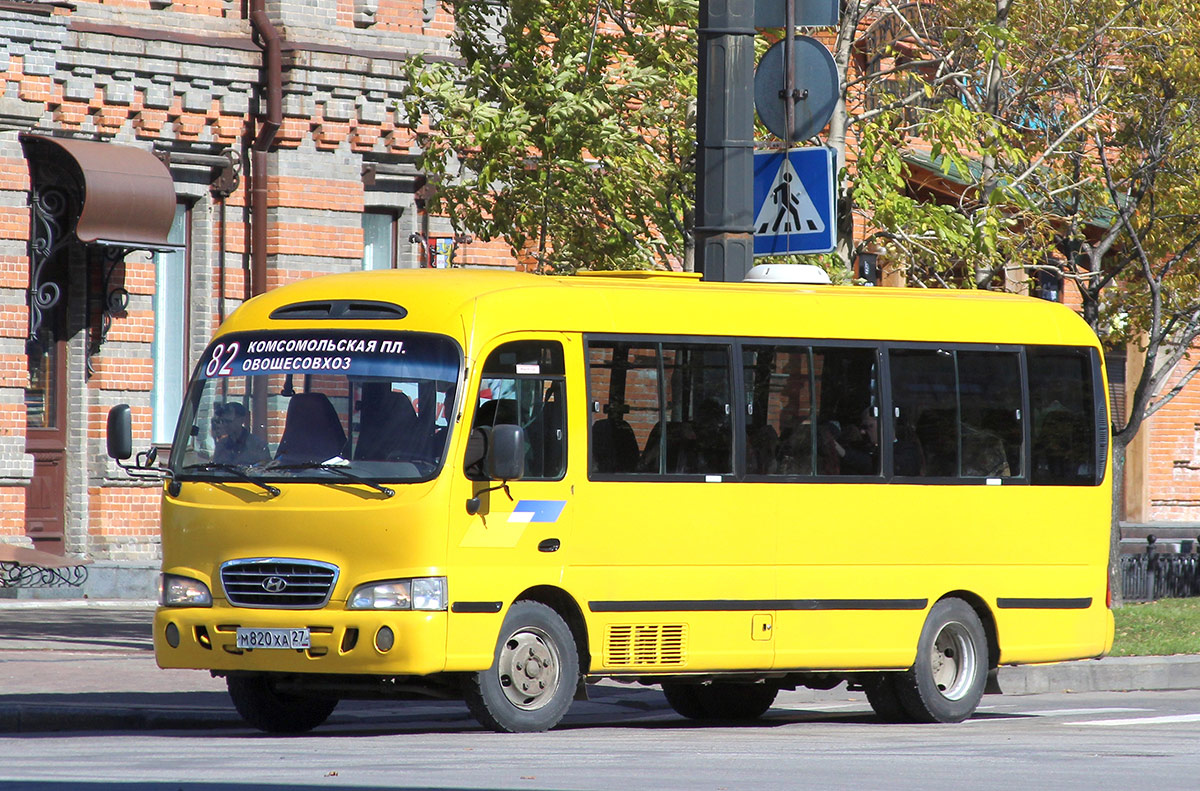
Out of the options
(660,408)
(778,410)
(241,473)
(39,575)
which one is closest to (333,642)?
(241,473)

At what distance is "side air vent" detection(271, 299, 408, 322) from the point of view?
12.3 metres

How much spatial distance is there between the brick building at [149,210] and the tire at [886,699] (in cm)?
1068

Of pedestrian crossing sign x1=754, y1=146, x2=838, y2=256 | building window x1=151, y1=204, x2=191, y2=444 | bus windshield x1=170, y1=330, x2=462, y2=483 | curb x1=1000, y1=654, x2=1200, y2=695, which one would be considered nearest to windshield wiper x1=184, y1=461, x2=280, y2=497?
bus windshield x1=170, y1=330, x2=462, y2=483

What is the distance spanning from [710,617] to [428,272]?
2.58 meters

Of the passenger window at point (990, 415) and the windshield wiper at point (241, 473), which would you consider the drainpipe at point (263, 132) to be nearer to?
the passenger window at point (990, 415)

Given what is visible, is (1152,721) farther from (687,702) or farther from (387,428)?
(387,428)

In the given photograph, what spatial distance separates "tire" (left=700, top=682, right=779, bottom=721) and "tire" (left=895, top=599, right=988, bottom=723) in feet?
3.31

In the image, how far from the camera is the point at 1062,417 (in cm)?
1452

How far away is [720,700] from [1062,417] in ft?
9.61

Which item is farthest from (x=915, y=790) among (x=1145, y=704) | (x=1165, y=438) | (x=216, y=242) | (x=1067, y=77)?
(x=1165, y=438)

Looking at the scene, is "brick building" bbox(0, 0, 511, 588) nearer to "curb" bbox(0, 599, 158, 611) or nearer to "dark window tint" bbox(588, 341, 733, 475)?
"curb" bbox(0, 599, 158, 611)

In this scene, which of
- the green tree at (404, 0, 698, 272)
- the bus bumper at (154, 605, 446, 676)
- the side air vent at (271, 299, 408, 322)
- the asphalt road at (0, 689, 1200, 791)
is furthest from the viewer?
the green tree at (404, 0, 698, 272)

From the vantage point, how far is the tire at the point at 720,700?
14.4m

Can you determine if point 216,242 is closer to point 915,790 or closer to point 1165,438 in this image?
point 915,790
